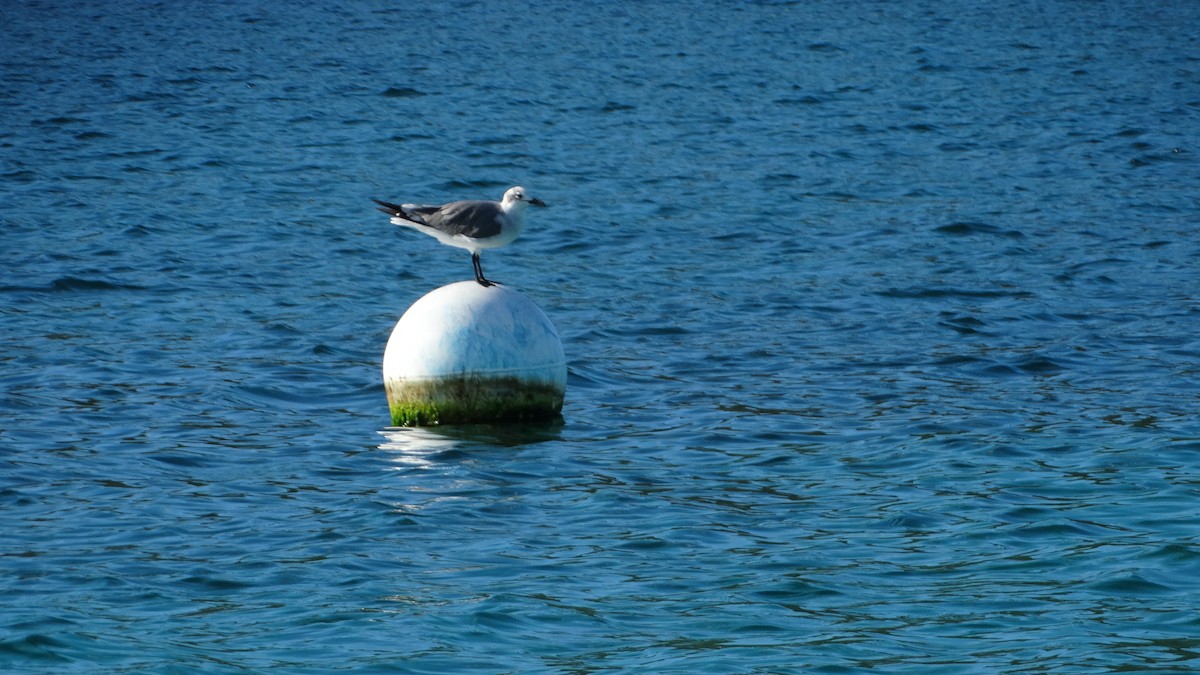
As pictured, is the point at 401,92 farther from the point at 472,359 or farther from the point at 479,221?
the point at 472,359

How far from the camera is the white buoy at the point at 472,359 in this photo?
13.8 m

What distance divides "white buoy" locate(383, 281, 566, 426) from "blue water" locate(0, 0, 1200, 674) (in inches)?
11.0

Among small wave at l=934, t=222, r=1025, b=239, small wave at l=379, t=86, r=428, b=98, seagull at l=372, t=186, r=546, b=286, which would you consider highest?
seagull at l=372, t=186, r=546, b=286

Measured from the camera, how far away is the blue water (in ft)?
31.1

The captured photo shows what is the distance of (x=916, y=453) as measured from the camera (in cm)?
1334

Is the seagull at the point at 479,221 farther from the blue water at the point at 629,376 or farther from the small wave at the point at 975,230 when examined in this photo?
the small wave at the point at 975,230

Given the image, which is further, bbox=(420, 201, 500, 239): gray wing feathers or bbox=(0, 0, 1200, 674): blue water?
bbox=(420, 201, 500, 239): gray wing feathers

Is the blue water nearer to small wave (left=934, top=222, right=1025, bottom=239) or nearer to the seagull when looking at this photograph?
small wave (left=934, top=222, right=1025, bottom=239)

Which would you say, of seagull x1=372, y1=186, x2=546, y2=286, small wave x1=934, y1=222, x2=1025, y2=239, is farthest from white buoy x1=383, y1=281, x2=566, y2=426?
small wave x1=934, y1=222, x2=1025, y2=239

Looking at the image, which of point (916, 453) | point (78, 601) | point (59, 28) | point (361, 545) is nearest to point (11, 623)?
point (78, 601)

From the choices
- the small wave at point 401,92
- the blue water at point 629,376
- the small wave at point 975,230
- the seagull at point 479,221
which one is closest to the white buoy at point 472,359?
the blue water at point 629,376

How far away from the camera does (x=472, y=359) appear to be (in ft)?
45.1

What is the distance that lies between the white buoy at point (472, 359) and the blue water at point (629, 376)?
279mm

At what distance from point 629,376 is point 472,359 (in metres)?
3.14
